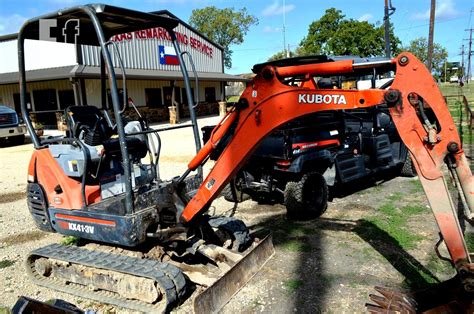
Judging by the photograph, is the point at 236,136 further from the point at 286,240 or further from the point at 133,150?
the point at 286,240

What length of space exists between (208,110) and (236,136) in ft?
88.3

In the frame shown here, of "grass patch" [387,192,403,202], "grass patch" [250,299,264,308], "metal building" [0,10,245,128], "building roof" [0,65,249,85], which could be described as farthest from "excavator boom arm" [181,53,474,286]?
"metal building" [0,10,245,128]

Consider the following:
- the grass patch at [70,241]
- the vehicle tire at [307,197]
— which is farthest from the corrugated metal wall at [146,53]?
the vehicle tire at [307,197]

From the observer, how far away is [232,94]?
203ft

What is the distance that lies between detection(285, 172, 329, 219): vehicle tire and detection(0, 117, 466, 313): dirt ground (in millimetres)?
145

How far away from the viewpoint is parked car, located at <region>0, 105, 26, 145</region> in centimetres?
1639

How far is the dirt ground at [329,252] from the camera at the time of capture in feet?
13.6

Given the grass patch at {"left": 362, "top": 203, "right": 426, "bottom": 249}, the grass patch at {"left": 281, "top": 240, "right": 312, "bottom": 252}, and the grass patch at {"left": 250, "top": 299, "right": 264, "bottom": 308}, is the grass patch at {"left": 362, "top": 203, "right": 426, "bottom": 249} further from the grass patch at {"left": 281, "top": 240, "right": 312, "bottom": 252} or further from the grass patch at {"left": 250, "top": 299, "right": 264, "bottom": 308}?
the grass patch at {"left": 250, "top": 299, "right": 264, "bottom": 308}

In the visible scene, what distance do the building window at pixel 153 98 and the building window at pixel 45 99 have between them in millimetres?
5145

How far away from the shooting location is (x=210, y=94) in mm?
31422

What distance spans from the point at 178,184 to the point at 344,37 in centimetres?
4493

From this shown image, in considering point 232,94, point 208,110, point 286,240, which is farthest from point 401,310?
point 232,94

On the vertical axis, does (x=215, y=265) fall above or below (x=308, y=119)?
below

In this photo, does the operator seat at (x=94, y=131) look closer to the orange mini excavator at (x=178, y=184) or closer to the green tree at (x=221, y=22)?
the orange mini excavator at (x=178, y=184)
